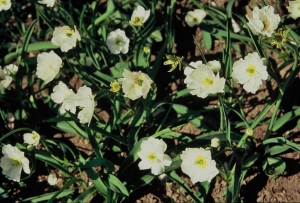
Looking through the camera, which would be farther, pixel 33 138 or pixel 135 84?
pixel 33 138

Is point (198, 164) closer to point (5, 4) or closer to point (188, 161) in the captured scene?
point (188, 161)

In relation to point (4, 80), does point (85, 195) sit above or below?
below

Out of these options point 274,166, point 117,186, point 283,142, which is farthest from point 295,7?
point 117,186

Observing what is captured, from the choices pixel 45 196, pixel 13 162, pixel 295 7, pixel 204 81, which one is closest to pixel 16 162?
pixel 13 162

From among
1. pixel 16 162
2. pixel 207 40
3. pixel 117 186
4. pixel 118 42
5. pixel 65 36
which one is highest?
pixel 65 36

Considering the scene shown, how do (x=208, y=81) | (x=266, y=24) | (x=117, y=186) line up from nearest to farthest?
(x=208, y=81), (x=266, y=24), (x=117, y=186)

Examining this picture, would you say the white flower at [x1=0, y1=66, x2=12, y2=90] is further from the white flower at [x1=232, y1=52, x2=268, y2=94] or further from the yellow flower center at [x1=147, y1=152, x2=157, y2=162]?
the white flower at [x1=232, y1=52, x2=268, y2=94]

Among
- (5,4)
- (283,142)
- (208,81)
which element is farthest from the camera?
(5,4)

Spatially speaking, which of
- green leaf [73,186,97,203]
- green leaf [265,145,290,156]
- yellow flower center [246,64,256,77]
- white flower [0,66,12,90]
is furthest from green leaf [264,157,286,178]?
white flower [0,66,12,90]
